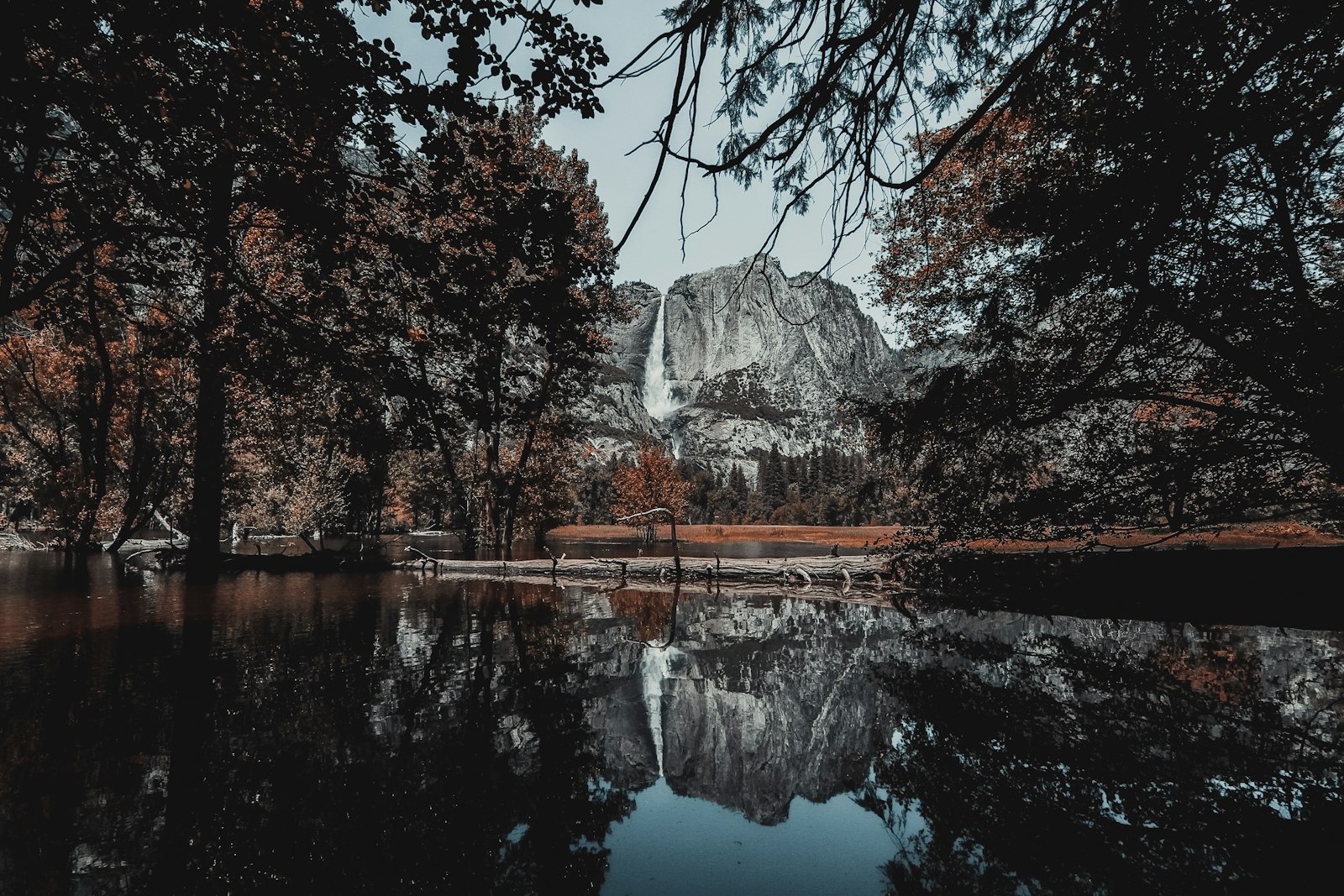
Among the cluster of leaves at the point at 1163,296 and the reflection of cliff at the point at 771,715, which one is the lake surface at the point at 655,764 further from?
the cluster of leaves at the point at 1163,296

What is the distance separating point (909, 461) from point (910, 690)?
8.93 ft

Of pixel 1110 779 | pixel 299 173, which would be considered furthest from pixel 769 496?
pixel 299 173

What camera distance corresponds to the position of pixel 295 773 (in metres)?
4.35

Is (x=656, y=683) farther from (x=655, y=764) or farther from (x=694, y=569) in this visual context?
(x=694, y=569)

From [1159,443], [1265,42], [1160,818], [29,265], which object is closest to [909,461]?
[1159,443]

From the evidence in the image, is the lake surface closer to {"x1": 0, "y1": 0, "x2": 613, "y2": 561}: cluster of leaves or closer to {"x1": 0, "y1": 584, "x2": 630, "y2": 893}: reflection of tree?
{"x1": 0, "y1": 584, "x2": 630, "y2": 893}: reflection of tree

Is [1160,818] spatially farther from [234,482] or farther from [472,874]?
[234,482]

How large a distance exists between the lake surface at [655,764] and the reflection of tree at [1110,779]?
0.08ft

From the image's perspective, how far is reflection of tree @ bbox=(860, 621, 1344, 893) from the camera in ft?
10.8

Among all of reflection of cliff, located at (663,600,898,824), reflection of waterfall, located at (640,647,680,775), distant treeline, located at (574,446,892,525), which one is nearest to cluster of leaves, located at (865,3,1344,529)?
reflection of cliff, located at (663,600,898,824)

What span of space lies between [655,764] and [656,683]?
2264mm

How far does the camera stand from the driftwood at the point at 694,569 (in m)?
18.6

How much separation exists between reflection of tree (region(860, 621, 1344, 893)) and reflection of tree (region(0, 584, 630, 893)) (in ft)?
7.55

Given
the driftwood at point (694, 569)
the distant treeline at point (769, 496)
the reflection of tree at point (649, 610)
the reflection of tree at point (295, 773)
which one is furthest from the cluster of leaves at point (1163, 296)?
the distant treeline at point (769, 496)
